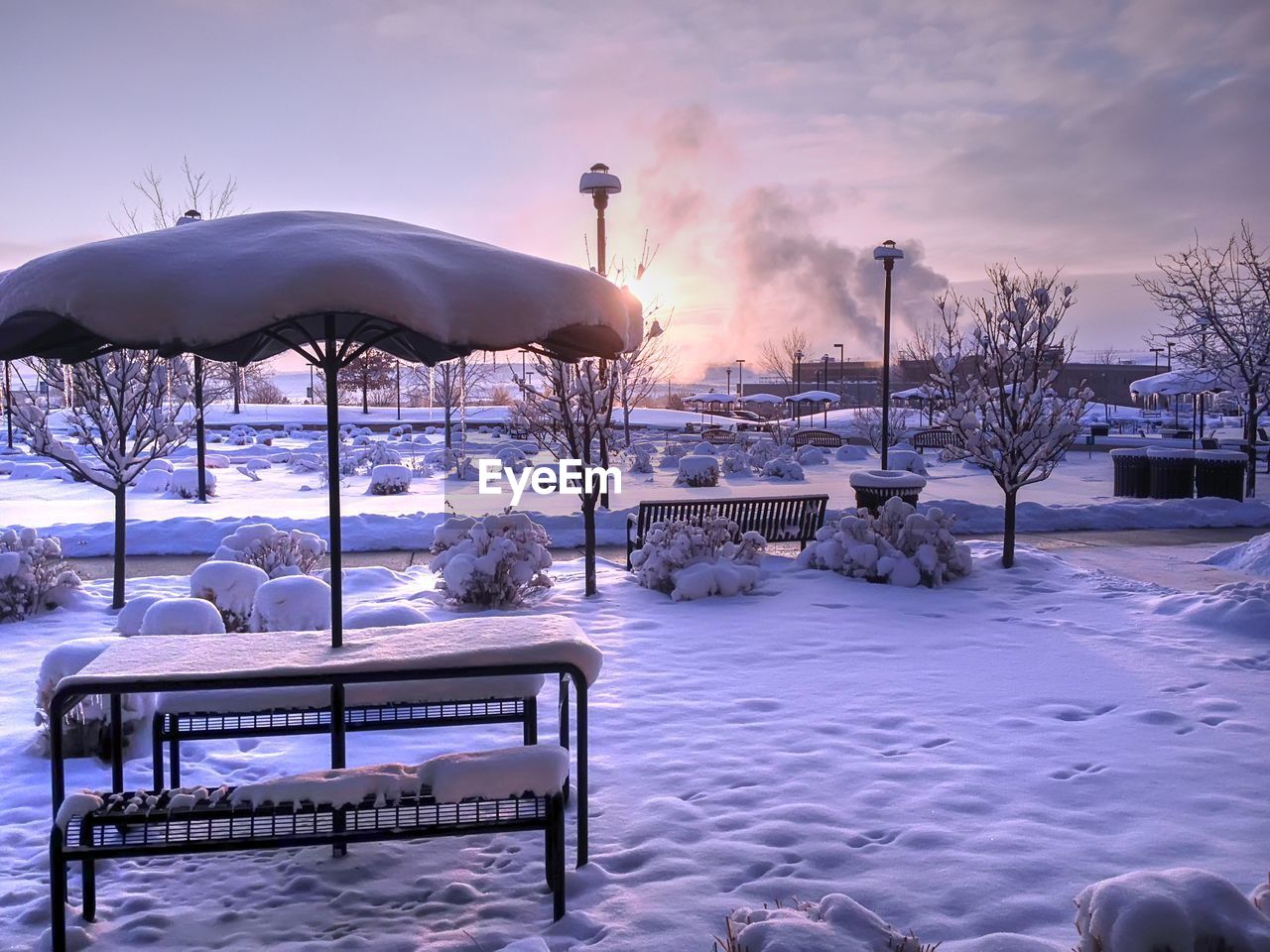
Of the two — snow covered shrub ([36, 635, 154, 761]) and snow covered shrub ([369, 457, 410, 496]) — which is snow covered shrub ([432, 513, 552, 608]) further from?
snow covered shrub ([369, 457, 410, 496])

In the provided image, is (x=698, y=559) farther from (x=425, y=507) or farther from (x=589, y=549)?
(x=425, y=507)

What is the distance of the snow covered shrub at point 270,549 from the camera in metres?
9.64

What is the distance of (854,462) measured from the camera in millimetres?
30891

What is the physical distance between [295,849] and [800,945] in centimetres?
247

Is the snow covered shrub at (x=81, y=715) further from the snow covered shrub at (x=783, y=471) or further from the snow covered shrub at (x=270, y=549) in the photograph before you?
the snow covered shrub at (x=783, y=471)

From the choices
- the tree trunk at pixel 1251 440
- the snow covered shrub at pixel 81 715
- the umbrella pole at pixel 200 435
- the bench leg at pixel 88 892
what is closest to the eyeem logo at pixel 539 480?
the umbrella pole at pixel 200 435

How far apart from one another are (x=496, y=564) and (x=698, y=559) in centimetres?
226

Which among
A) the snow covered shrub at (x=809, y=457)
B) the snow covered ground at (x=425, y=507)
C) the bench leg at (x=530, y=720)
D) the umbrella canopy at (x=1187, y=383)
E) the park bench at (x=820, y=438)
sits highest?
the umbrella canopy at (x=1187, y=383)

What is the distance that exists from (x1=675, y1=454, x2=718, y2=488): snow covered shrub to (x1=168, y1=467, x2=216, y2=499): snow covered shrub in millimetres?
10939

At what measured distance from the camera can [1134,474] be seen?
65.3 feet

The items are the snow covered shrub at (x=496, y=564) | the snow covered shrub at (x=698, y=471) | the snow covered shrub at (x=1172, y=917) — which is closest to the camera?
the snow covered shrub at (x=1172, y=917)

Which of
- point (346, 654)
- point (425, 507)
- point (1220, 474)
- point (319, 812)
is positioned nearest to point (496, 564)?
point (346, 654)

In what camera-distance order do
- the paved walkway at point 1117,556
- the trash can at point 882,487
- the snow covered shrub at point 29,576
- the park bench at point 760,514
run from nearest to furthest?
the snow covered shrub at point 29,576
the paved walkway at point 1117,556
the park bench at point 760,514
the trash can at point 882,487

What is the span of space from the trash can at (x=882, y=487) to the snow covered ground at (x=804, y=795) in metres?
5.29
